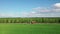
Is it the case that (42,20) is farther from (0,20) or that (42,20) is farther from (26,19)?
(0,20)

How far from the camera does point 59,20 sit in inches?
642

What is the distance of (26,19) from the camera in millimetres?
16500

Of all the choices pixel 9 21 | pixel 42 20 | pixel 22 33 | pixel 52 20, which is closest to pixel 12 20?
pixel 9 21

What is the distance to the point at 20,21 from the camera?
16.1 m

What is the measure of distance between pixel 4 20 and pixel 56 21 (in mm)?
6176

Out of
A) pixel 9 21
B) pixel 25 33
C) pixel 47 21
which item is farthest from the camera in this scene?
pixel 9 21

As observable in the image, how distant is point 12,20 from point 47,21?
4253 mm

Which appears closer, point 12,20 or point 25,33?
point 25,33

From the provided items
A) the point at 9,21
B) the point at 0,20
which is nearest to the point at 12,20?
the point at 9,21

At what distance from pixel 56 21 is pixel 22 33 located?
8.92 metres

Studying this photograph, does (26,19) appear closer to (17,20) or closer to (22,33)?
(17,20)

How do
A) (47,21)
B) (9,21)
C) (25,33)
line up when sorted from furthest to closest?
1. (9,21)
2. (47,21)
3. (25,33)

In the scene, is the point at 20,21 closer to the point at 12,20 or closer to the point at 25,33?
the point at 12,20

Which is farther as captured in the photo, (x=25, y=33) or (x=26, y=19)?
(x=26, y=19)
